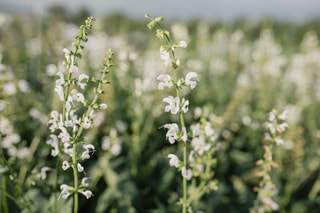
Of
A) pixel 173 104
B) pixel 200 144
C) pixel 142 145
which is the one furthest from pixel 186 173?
pixel 142 145

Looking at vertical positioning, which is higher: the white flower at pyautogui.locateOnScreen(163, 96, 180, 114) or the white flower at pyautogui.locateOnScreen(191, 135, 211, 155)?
the white flower at pyautogui.locateOnScreen(163, 96, 180, 114)

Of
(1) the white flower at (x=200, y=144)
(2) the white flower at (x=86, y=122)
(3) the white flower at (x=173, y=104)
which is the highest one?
(3) the white flower at (x=173, y=104)

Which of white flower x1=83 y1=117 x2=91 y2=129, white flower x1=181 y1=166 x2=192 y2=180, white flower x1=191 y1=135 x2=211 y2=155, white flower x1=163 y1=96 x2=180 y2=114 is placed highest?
white flower x1=163 y1=96 x2=180 y2=114

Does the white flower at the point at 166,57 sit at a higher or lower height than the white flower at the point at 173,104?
higher

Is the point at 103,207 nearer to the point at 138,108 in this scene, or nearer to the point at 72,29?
the point at 138,108

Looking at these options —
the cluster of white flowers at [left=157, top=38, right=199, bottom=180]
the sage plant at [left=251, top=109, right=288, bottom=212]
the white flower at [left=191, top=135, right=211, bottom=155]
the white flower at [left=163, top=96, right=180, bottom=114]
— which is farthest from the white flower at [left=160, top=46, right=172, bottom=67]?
the sage plant at [left=251, top=109, right=288, bottom=212]

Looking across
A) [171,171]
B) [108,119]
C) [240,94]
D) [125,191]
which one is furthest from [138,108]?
[240,94]

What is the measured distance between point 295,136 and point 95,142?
102 inches

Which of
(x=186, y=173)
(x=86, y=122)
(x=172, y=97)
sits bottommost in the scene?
(x=186, y=173)

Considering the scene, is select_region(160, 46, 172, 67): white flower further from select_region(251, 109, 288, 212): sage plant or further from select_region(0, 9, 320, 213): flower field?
select_region(251, 109, 288, 212): sage plant

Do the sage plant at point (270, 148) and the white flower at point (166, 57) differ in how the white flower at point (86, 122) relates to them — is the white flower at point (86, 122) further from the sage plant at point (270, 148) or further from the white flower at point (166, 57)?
the sage plant at point (270, 148)

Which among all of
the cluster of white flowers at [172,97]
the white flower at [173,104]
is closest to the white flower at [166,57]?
the cluster of white flowers at [172,97]

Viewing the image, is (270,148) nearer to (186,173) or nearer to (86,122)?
(186,173)

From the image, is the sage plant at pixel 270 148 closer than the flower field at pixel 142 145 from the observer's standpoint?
No
